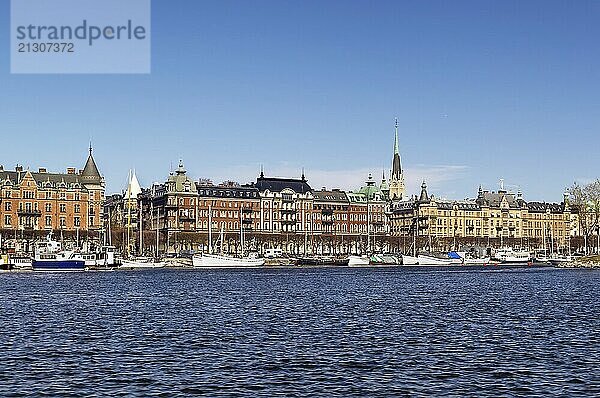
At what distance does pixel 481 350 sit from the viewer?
31.1 metres

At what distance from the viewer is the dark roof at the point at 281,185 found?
188 meters

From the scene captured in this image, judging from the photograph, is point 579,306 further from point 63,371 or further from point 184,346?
point 63,371

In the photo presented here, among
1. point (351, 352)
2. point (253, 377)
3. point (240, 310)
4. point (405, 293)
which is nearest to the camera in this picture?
point (253, 377)

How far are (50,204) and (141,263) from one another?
33.2 meters

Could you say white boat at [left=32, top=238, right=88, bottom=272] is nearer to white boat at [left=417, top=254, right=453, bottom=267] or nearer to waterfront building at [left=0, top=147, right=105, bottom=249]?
waterfront building at [left=0, top=147, right=105, bottom=249]

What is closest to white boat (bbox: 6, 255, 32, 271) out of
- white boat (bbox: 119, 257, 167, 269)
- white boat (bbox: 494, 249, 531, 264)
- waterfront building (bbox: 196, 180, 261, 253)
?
white boat (bbox: 119, 257, 167, 269)

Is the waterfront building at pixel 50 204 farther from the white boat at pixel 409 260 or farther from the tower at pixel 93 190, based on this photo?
the white boat at pixel 409 260

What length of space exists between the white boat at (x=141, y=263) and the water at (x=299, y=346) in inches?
2576

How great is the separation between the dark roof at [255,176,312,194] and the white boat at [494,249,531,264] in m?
41.8

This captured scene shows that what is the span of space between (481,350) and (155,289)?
132ft

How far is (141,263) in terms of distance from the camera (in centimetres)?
12400

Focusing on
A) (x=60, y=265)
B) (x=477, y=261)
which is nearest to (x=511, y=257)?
(x=477, y=261)

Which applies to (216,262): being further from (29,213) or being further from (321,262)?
(29,213)

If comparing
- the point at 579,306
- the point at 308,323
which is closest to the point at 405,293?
the point at 579,306
